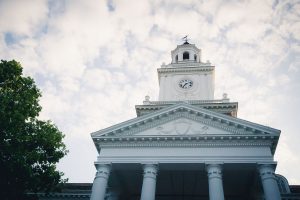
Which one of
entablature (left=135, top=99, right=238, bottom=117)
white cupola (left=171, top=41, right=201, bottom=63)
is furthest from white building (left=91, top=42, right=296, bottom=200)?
white cupola (left=171, top=41, right=201, bottom=63)

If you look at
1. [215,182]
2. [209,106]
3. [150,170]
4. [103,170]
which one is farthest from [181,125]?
[209,106]

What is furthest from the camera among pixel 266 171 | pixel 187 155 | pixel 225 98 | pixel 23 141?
pixel 225 98

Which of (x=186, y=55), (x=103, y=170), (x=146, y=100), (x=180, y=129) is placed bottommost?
(x=103, y=170)

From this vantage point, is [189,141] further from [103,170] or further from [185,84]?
[185,84]

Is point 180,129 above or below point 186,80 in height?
below

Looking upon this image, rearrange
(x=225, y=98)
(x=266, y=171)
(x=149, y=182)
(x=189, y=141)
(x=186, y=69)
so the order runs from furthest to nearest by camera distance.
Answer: (x=186, y=69)
(x=225, y=98)
(x=189, y=141)
(x=149, y=182)
(x=266, y=171)

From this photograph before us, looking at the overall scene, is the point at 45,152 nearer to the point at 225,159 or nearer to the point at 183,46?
the point at 225,159

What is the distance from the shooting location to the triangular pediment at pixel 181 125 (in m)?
21.9

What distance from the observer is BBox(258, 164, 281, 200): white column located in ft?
61.6

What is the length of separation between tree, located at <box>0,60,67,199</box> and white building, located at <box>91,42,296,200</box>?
320cm

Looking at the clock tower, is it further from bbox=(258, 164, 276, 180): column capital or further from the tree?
the tree

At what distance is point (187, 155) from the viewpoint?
70.8 ft

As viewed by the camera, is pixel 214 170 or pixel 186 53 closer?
pixel 214 170

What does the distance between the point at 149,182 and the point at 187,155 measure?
3.31 meters
